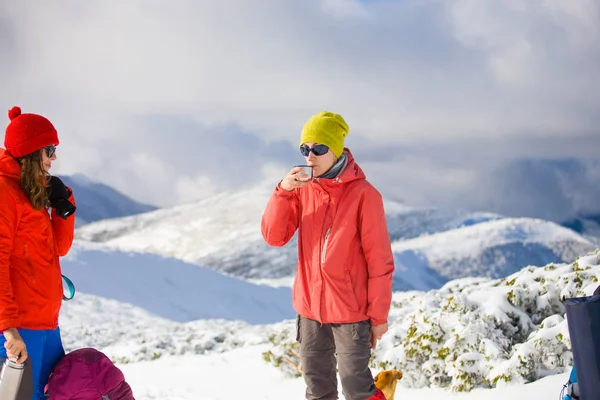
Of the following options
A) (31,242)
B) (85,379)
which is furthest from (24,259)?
(85,379)

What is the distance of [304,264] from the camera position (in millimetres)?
3373

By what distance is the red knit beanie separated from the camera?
308 centimetres

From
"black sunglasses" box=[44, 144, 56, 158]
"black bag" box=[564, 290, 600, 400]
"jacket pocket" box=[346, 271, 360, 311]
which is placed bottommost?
"black bag" box=[564, 290, 600, 400]

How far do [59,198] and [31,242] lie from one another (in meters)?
0.27

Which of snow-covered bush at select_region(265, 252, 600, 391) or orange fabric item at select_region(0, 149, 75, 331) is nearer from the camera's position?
orange fabric item at select_region(0, 149, 75, 331)

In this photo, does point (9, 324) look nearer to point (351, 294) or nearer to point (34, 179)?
point (34, 179)

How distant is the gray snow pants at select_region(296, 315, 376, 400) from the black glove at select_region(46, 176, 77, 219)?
1.29m

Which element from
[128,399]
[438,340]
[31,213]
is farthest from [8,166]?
[438,340]

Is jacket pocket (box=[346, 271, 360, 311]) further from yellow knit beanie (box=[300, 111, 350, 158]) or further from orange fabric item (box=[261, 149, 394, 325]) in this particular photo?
yellow knit beanie (box=[300, 111, 350, 158])

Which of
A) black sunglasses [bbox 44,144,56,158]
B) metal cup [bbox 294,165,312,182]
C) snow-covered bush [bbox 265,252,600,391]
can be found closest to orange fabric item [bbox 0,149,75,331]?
black sunglasses [bbox 44,144,56,158]

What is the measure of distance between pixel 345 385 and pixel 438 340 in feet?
8.16

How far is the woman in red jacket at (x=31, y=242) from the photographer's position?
9.56 feet

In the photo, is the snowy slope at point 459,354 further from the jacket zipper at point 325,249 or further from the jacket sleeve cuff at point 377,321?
the jacket zipper at point 325,249

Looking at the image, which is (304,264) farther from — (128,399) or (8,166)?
(8,166)
